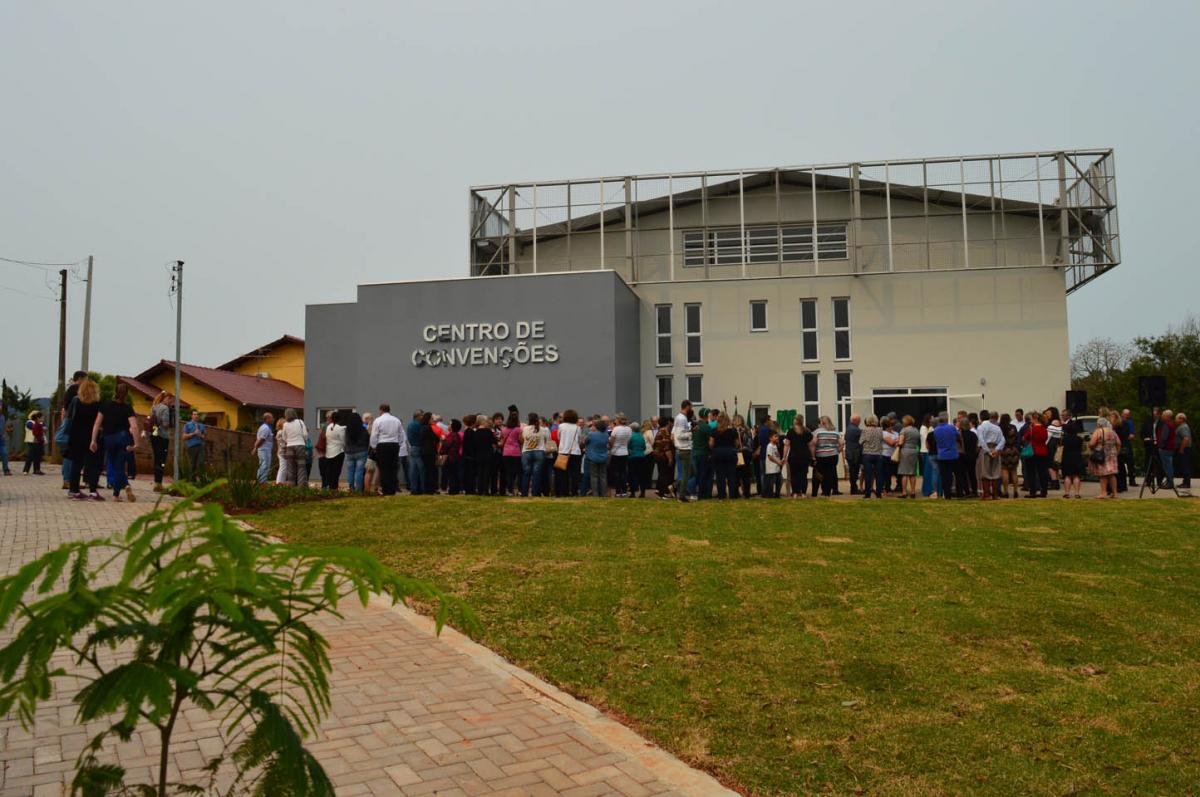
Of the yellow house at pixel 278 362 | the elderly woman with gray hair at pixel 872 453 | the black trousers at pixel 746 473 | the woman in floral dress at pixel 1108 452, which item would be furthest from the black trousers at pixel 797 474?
the yellow house at pixel 278 362

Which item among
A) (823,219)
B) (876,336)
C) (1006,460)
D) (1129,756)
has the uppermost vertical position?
(823,219)

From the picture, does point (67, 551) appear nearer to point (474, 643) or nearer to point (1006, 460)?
point (474, 643)

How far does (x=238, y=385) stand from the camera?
45562 mm

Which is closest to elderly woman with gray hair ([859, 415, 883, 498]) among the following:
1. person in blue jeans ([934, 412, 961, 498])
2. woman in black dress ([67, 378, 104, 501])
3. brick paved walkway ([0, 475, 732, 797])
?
person in blue jeans ([934, 412, 961, 498])

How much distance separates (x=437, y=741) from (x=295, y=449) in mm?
13391

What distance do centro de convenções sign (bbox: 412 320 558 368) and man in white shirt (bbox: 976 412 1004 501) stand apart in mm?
11589

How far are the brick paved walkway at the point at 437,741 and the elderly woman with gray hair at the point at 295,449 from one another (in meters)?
11.5

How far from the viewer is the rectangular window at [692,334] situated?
27.9m

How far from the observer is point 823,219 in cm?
2817

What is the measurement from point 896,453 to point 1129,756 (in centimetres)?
1277

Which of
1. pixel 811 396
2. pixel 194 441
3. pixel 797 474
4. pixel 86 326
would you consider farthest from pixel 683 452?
pixel 86 326

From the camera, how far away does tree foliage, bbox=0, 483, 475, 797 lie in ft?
6.48

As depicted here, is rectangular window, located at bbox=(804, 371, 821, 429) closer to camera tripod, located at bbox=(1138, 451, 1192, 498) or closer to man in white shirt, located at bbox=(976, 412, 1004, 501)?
camera tripod, located at bbox=(1138, 451, 1192, 498)

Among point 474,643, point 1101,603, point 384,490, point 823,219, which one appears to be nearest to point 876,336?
point 823,219
